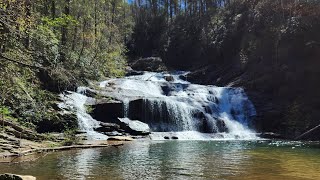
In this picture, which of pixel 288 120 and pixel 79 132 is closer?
pixel 79 132

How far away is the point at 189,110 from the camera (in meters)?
32.8

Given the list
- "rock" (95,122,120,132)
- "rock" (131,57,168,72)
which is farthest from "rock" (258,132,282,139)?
"rock" (131,57,168,72)

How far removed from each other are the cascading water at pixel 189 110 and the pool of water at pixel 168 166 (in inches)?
472

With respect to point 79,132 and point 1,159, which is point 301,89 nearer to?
point 79,132

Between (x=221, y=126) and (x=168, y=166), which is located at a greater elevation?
(x=221, y=126)

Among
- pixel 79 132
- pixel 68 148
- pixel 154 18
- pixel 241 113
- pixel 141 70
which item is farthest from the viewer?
pixel 154 18

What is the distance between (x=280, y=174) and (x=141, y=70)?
4293 centimetres

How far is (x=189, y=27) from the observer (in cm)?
6506

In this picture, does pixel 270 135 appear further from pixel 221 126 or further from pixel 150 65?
pixel 150 65

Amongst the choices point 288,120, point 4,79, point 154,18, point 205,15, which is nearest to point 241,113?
point 288,120

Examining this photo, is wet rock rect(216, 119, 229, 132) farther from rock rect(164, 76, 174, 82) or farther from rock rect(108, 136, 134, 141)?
rock rect(164, 76, 174, 82)

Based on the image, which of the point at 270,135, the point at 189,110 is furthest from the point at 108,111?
the point at 270,135

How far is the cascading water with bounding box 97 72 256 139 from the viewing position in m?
31.5

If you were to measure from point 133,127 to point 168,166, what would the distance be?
15106 mm
